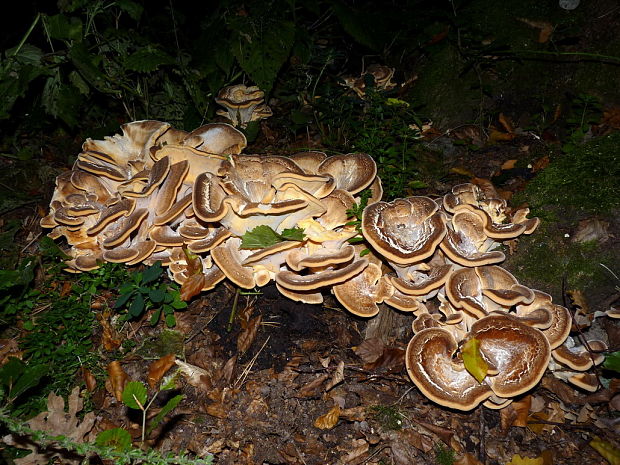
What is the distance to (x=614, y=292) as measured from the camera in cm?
389

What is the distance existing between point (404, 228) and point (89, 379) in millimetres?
3895

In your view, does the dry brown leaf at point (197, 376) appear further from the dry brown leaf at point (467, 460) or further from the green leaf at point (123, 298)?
the dry brown leaf at point (467, 460)

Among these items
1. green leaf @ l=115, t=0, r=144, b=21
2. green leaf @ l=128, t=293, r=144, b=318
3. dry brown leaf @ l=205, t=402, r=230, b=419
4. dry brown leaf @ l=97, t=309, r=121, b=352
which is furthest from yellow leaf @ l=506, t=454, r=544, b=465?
green leaf @ l=115, t=0, r=144, b=21

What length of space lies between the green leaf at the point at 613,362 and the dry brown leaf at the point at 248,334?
11.6ft

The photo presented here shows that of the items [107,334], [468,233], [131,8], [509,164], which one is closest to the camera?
[468,233]

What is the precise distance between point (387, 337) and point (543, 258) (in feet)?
6.35

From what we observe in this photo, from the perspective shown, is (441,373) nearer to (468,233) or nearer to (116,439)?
(468,233)

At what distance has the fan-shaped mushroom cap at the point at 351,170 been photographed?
13.7ft

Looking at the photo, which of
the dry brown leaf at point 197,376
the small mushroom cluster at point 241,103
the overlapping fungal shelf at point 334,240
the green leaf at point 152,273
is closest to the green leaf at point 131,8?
the small mushroom cluster at point 241,103

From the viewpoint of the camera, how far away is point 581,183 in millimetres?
4227

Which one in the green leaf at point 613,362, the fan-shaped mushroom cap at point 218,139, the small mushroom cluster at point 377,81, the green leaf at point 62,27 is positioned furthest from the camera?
the small mushroom cluster at point 377,81

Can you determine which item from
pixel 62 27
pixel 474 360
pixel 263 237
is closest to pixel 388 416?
pixel 474 360

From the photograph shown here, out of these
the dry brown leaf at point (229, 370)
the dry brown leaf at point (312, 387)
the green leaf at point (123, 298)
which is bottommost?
the dry brown leaf at point (312, 387)

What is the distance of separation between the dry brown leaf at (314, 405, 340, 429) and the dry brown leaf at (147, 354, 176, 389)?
1.81m
